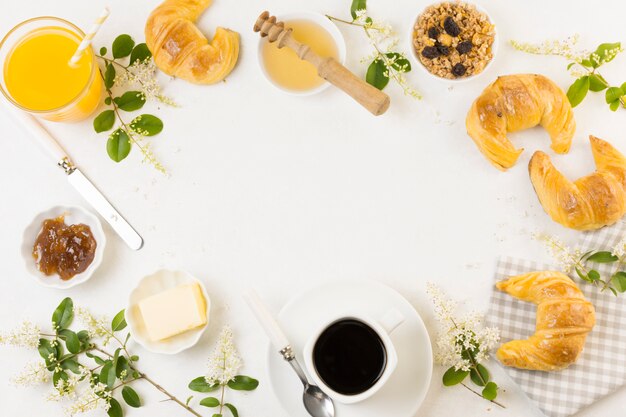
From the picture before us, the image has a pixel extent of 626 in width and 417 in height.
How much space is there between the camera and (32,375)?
1920mm

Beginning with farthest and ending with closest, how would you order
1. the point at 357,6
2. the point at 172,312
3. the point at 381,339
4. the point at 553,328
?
the point at 357,6, the point at 172,312, the point at 553,328, the point at 381,339

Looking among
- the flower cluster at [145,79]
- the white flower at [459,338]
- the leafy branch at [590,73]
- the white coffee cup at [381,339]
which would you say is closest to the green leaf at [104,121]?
the flower cluster at [145,79]

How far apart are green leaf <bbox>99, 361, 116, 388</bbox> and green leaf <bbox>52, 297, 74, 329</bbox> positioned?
19cm

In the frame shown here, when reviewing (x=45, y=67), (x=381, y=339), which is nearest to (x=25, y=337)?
(x=45, y=67)

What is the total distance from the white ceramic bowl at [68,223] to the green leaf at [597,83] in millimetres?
1552

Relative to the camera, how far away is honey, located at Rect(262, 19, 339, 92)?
1939mm

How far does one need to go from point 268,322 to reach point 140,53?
0.95m

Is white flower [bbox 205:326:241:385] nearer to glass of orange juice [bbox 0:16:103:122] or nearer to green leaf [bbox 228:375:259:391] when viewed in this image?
green leaf [bbox 228:375:259:391]

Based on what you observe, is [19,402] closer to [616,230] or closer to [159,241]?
[159,241]

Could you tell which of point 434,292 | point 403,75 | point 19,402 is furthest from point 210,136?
point 19,402

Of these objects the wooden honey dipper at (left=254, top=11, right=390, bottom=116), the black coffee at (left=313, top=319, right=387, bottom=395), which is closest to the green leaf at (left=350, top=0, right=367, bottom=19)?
the wooden honey dipper at (left=254, top=11, right=390, bottom=116)

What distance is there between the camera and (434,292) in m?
1.84

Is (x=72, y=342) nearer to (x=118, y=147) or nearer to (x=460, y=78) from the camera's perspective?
(x=118, y=147)

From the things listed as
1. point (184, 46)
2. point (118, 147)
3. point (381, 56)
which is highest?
point (381, 56)
